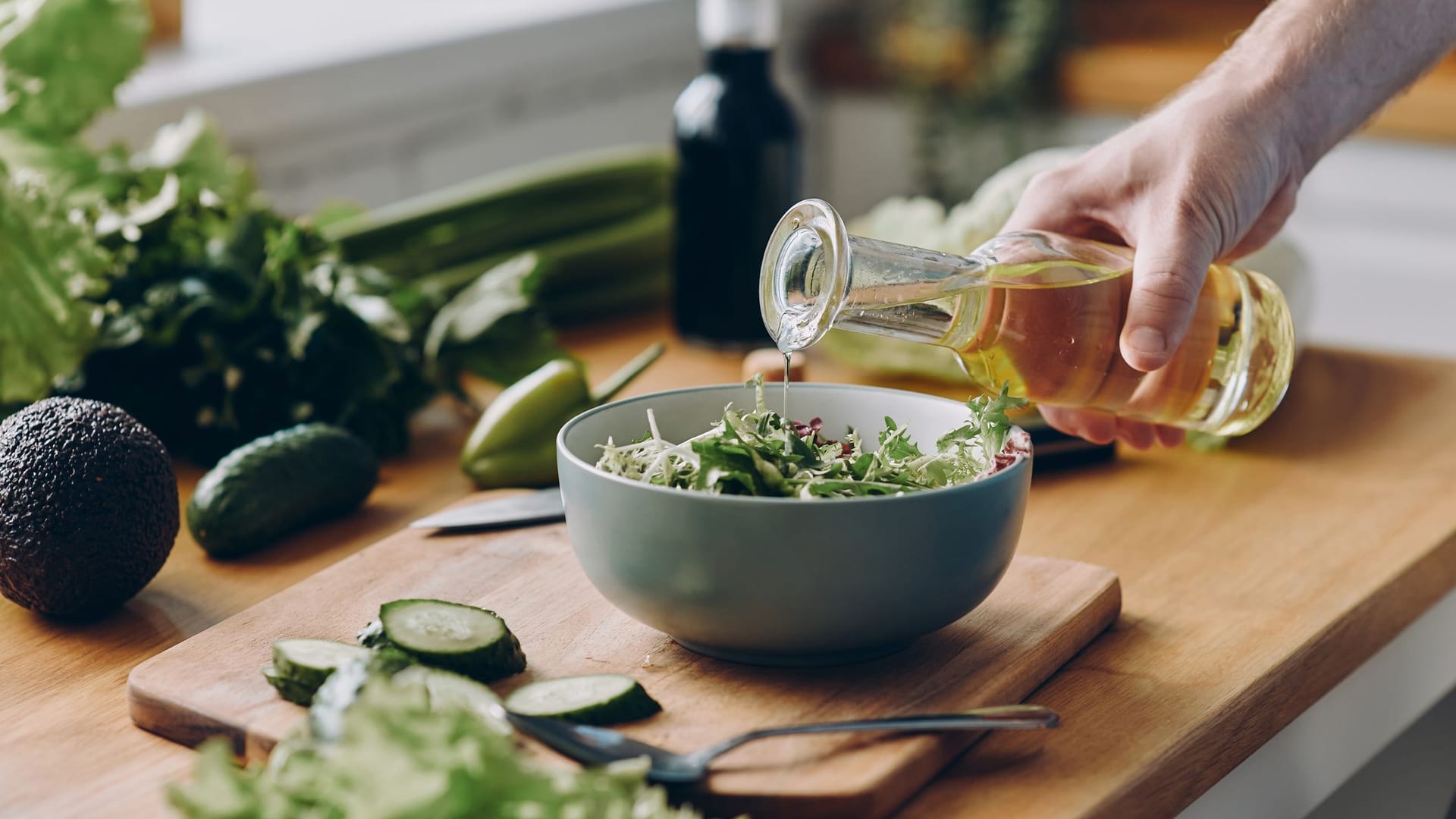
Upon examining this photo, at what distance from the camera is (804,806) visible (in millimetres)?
906

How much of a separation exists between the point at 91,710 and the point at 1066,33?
3.28m

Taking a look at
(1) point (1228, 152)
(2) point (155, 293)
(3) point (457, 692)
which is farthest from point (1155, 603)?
(2) point (155, 293)

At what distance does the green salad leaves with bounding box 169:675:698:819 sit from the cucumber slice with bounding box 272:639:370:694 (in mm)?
267

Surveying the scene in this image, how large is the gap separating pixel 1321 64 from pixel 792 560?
80 cm

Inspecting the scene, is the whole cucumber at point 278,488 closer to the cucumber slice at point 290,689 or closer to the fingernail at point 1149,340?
the cucumber slice at point 290,689

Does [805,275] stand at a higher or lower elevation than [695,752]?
higher

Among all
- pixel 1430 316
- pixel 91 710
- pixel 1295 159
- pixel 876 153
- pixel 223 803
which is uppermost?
pixel 1295 159

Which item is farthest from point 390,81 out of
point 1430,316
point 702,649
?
point 1430,316

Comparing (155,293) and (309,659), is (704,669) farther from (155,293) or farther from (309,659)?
(155,293)

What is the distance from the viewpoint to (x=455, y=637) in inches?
41.0

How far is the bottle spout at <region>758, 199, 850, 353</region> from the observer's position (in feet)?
3.61

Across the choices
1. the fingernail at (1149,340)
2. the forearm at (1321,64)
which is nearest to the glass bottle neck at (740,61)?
the forearm at (1321,64)

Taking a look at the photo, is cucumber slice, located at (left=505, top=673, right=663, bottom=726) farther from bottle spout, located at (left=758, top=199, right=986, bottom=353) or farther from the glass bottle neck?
the glass bottle neck

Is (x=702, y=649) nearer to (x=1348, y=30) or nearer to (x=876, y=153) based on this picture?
(x=1348, y=30)
